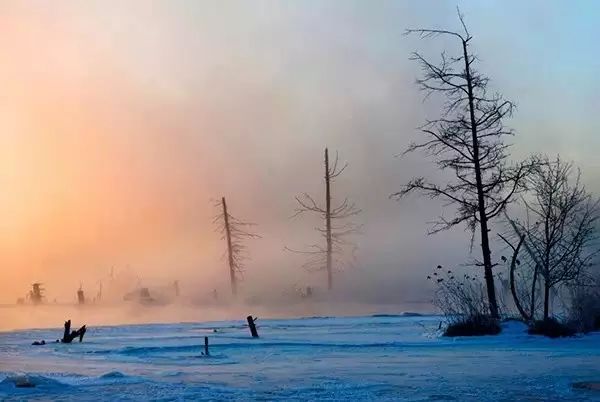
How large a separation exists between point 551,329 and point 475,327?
2392mm

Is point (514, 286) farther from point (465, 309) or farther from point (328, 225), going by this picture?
point (328, 225)

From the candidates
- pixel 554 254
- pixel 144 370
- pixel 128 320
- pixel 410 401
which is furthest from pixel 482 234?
pixel 128 320

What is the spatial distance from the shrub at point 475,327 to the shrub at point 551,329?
1149 millimetres

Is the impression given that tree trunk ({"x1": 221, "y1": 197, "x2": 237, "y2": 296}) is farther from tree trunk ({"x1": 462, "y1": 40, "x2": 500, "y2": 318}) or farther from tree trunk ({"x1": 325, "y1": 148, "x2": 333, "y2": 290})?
tree trunk ({"x1": 462, "y1": 40, "x2": 500, "y2": 318})

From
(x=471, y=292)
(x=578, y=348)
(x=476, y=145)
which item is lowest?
(x=578, y=348)

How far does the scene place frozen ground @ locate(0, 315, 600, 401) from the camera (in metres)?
11.2

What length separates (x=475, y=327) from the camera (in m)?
23.1

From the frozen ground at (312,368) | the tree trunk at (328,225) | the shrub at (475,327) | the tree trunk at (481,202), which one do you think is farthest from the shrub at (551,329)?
the tree trunk at (328,225)

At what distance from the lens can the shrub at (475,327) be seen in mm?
22984

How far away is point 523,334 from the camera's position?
22375mm

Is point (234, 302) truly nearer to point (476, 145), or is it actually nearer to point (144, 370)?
point (476, 145)

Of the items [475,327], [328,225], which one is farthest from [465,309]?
[328,225]

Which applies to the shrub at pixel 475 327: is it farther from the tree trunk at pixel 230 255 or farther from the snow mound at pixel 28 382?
the tree trunk at pixel 230 255

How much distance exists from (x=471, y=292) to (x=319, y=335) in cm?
571
